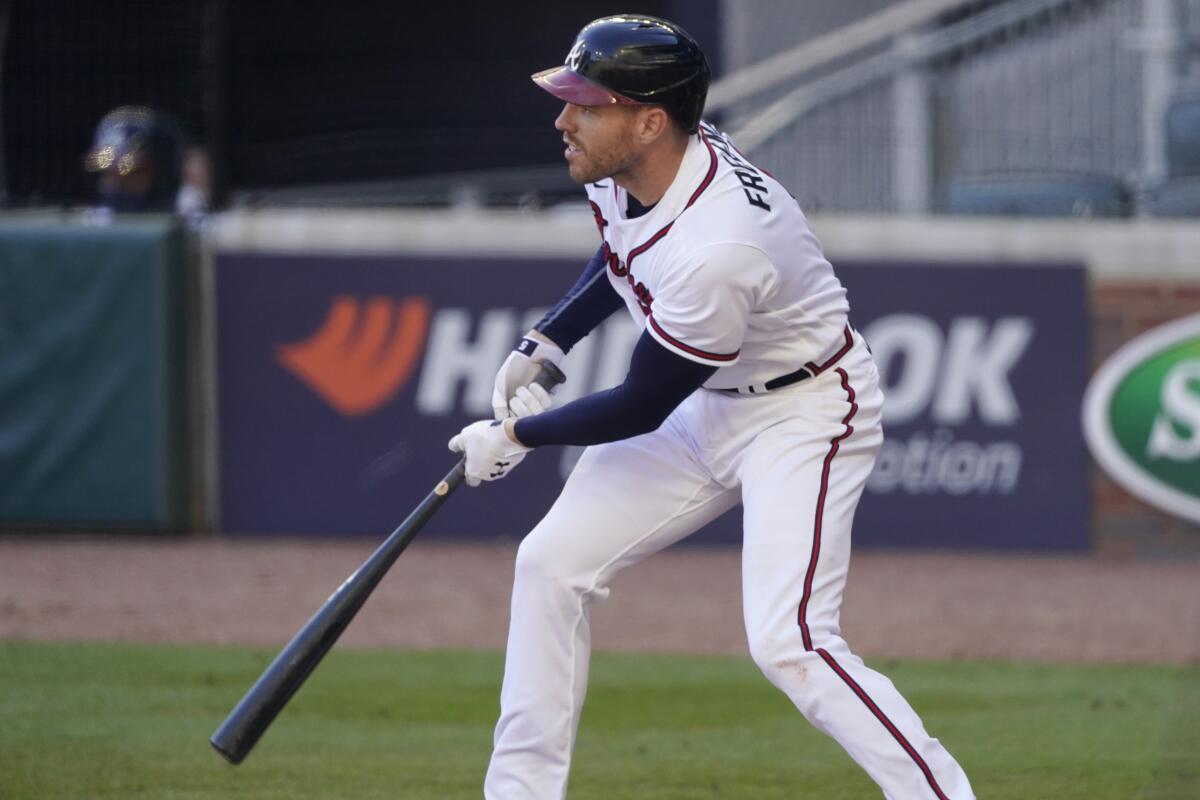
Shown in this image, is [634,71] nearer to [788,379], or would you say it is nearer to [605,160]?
[605,160]

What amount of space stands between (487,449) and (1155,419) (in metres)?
5.82

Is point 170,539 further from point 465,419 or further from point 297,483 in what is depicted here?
point 465,419

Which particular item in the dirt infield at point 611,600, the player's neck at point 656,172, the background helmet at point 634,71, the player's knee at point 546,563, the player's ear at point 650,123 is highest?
the background helmet at point 634,71

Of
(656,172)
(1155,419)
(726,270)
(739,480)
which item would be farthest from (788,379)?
(1155,419)

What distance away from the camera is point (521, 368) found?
461cm

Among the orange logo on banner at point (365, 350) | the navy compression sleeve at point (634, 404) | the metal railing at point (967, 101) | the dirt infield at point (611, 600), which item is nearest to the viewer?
the navy compression sleeve at point (634, 404)

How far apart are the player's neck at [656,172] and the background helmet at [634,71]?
6 cm

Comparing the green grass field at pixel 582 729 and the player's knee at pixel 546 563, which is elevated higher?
the player's knee at pixel 546 563

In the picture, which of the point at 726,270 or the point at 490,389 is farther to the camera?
the point at 490,389

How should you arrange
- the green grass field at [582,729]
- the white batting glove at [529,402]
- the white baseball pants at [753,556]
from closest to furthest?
the white baseball pants at [753,556]
the white batting glove at [529,402]
the green grass field at [582,729]

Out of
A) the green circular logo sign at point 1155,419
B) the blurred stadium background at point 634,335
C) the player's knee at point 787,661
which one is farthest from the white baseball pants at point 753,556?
the green circular logo sign at point 1155,419

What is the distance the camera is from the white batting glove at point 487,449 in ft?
13.9

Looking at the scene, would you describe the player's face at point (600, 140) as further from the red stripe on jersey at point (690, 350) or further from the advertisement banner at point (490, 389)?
the advertisement banner at point (490, 389)

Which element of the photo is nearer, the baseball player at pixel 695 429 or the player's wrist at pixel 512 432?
the baseball player at pixel 695 429
